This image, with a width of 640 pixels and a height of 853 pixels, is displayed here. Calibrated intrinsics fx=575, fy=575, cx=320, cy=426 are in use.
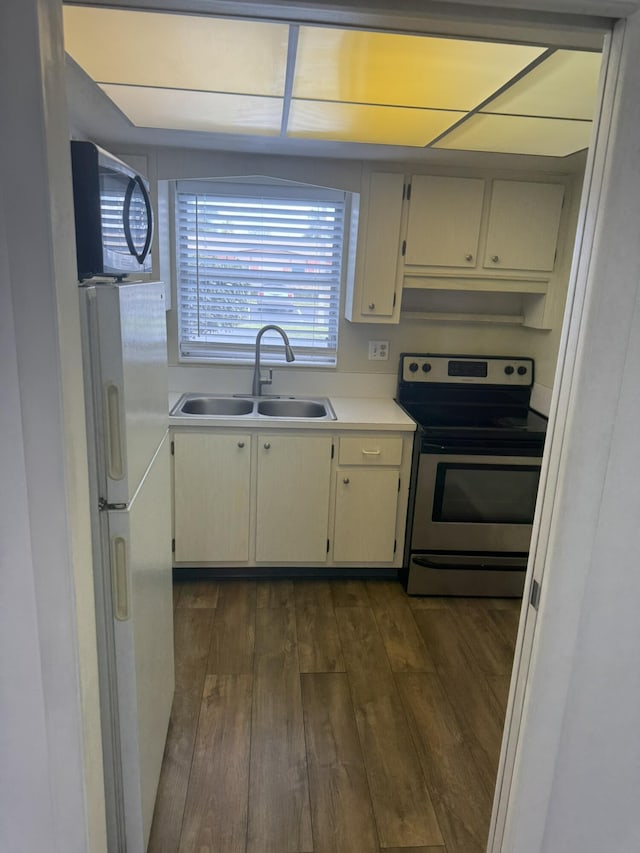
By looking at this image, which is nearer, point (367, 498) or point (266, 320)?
point (367, 498)

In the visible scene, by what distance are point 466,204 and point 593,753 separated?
2.48 metres

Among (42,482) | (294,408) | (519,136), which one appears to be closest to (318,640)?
(294,408)

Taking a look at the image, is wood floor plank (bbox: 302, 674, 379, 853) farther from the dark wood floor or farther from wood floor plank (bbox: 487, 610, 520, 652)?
wood floor plank (bbox: 487, 610, 520, 652)

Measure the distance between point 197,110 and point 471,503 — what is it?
212cm

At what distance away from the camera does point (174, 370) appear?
3271 millimetres

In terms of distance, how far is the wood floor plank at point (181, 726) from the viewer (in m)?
1.70

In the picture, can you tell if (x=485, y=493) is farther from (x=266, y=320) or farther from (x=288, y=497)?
(x=266, y=320)

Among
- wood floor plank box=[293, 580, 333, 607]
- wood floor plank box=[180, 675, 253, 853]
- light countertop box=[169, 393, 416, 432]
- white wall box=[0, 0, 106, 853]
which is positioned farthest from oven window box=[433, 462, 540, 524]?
white wall box=[0, 0, 106, 853]

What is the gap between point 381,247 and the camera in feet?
9.67

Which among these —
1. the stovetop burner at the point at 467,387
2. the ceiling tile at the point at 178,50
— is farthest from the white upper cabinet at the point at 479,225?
the ceiling tile at the point at 178,50

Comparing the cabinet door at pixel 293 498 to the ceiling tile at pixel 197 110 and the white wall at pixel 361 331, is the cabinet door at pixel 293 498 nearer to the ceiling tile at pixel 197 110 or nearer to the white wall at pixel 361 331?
the white wall at pixel 361 331

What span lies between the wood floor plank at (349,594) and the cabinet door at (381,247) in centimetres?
143

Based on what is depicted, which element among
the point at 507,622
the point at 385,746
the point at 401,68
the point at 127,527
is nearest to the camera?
the point at 127,527

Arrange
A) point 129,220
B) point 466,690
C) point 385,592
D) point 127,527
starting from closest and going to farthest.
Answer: point 127,527, point 129,220, point 466,690, point 385,592
